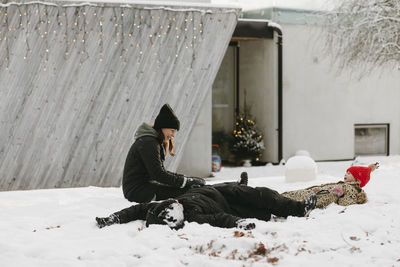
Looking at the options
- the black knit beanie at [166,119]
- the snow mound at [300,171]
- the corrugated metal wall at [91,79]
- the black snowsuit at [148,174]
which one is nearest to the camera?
the black snowsuit at [148,174]

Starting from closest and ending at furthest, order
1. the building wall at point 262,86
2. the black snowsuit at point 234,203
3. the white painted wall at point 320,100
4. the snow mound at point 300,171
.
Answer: the black snowsuit at point 234,203 → the snow mound at point 300,171 → the building wall at point 262,86 → the white painted wall at point 320,100

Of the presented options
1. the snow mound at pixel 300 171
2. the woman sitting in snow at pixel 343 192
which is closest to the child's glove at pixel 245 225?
the woman sitting in snow at pixel 343 192

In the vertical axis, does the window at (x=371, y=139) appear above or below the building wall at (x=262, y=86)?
below

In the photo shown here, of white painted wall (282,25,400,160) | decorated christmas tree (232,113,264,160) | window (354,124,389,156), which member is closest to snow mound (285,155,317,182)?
decorated christmas tree (232,113,264,160)

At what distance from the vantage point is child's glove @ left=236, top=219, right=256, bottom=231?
4.40 m

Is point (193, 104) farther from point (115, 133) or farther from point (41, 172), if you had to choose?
point (41, 172)

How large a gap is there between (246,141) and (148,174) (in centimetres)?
833

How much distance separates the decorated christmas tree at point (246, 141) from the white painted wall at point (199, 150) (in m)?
1.72

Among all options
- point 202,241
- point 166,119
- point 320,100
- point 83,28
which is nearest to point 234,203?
point 202,241

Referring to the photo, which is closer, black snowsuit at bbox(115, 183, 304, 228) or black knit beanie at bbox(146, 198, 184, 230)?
black knit beanie at bbox(146, 198, 184, 230)

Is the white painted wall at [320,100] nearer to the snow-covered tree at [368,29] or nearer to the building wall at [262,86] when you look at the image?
the building wall at [262,86]

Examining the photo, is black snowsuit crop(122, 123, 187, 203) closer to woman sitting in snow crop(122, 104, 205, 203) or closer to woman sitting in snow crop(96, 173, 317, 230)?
woman sitting in snow crop(122, 104, 205, 203)

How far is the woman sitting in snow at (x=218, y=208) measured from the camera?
454 centimetres

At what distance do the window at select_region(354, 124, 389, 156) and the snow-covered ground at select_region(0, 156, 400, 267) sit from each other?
9.92 m
